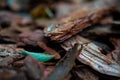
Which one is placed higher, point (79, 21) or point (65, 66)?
point (79, 21)

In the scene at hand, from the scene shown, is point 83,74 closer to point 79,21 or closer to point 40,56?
point 40,56

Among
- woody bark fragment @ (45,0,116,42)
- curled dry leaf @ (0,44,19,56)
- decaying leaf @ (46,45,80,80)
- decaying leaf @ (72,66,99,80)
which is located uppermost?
woody bark fragment @ (45,0,116,42)

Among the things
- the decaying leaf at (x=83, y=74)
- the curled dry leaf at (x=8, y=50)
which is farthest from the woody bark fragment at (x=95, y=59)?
the curled dry leaf at (x=8, y=50)

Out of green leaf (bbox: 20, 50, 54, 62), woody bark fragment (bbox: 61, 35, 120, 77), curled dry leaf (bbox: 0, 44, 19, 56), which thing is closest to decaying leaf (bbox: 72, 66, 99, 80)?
woody bark fragment (bbox: 61, 35, 120, 77)

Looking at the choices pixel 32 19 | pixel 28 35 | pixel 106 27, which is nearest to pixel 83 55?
Result: pixel 28 35

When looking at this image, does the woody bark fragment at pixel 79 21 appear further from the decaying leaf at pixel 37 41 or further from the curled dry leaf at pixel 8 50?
the curled dry leaf at pixel 8 50

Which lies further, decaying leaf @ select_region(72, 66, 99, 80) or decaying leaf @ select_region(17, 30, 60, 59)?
decaying leaf @ select_region(17, 30, 60, 59)

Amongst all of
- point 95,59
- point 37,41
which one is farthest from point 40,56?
point 95,59

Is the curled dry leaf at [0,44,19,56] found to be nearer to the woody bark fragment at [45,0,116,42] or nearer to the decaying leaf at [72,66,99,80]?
the woody bark fragment at [45,0,116,42]
